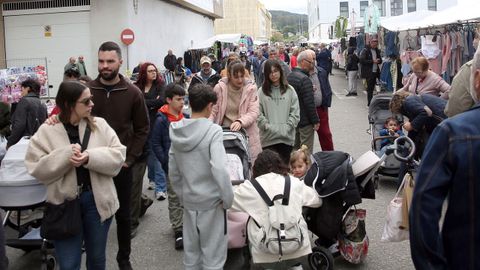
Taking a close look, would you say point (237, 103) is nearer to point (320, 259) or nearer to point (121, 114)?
point (121, 114)

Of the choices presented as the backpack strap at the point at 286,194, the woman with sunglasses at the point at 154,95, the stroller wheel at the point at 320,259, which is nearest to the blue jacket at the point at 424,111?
the stroller wheel at the point at 320,259

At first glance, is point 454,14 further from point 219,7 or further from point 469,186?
point 219,7

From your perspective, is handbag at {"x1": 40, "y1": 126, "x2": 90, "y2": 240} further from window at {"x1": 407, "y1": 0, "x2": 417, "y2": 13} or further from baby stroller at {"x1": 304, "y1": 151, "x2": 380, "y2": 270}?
window at {"x1": 407, "y1": 0, "x2": 417, "y2": 13}

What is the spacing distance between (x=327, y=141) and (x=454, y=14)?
5297mm

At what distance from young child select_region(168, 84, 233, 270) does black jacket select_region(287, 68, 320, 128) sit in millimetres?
3327

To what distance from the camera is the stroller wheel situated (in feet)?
15.0

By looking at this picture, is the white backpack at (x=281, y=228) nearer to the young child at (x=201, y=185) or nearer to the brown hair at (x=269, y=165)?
the brown hair at (x=269, y=165)

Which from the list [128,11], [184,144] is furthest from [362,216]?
[128,11]

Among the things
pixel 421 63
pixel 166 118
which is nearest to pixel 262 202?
pixel 166 118

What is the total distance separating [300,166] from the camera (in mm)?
5664

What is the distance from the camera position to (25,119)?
6.70 m

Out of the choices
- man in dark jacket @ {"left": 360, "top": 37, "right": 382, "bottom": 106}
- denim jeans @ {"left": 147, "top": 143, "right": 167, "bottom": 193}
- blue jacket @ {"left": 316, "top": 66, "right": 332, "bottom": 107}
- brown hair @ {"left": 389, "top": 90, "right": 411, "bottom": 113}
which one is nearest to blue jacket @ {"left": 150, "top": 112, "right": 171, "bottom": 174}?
denim jeans @ {"left": 147, "top": 143, "right": 167, "bottom": 193}

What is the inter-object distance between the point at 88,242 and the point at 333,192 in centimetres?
209

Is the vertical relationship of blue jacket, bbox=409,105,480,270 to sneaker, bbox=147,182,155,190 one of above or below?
above
